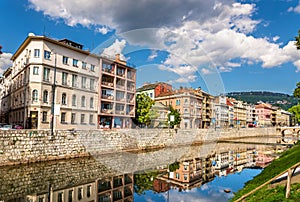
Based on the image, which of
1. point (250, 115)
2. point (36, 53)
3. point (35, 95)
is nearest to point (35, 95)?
point (35, 95)

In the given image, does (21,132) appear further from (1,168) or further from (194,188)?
(194,188)

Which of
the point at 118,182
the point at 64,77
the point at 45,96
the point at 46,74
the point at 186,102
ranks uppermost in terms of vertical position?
the point at 46,74

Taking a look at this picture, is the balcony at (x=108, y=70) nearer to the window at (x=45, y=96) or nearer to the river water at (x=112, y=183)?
the river water at (x=112, y=183)

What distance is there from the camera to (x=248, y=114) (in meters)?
129

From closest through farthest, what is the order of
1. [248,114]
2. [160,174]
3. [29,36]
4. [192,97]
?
1. [192,97]
2. [160,174]
3. [29,36]
4. [248,114]

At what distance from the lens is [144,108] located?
599 centimetres

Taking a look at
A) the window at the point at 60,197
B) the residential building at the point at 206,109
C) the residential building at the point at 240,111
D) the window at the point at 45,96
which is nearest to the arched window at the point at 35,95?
the window at the point at 45,96

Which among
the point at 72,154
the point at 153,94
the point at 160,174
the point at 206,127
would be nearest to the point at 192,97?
the point at 153,94

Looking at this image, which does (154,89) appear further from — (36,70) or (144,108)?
(36,70)

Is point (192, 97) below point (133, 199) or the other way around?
the other way around

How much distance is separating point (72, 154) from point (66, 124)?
3475 mm

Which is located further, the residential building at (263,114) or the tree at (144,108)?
the residential building at (263,114)

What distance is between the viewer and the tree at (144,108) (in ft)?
18.7

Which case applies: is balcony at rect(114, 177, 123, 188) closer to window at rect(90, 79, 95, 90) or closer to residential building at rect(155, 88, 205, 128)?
window at rect(90, 79, 95, 90)
